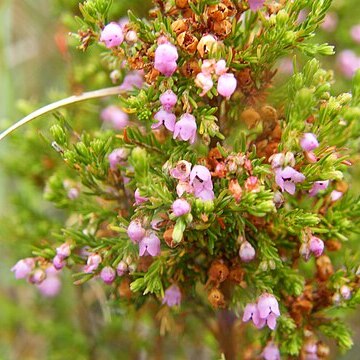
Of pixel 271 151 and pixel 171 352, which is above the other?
pixel 271 151

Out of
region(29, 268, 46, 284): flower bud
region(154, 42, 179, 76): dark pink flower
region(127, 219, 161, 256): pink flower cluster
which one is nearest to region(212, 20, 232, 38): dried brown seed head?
region(154, 42, 179, 76): dark pink flower

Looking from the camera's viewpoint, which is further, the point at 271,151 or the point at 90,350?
the point at 90,350

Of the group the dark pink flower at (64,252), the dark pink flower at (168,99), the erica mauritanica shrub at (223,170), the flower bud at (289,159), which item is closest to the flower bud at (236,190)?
the erica mauritanica shrub at (223,170)

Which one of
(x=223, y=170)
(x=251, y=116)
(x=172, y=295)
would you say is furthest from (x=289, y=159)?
(x=172, y=295)

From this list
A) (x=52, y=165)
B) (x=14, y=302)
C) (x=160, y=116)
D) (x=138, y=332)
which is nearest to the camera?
(x=160, y=116)

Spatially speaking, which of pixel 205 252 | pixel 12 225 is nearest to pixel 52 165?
pixel 12 225

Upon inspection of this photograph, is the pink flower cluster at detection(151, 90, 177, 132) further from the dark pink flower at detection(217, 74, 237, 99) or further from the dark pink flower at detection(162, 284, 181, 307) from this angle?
the dark pink flower at detection(162, 284, 181, 307)

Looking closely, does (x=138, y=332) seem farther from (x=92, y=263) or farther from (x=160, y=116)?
(x=160, y=116)
